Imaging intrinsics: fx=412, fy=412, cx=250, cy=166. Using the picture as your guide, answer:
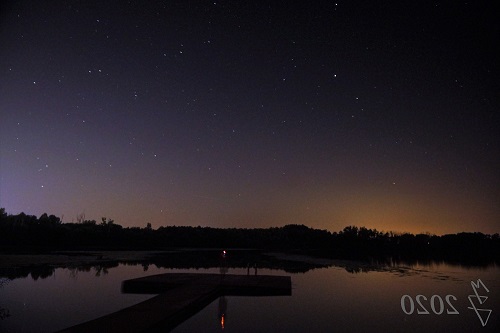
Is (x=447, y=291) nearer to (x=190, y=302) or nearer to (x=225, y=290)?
(x=225, y=290)

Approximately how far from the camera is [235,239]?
87375 millimetres

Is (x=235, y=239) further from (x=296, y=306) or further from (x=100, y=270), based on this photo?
(x=296, y=306)

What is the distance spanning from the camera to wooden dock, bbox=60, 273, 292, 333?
9.69 m

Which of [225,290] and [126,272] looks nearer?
[225,290]

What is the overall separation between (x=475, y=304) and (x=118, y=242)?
6498 centimetres

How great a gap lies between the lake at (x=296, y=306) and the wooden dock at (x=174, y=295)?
1.43ft

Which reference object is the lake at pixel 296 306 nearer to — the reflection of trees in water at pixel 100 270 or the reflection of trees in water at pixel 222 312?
the reflection of trees in water at pixel 222 312

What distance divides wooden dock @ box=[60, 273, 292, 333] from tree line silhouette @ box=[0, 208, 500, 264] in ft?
136

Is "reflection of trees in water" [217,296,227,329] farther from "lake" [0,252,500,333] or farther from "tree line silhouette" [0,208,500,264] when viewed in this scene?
"tree line silhouette" [0,208,500,264]

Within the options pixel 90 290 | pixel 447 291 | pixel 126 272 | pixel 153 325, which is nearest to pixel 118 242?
pixel 126 272

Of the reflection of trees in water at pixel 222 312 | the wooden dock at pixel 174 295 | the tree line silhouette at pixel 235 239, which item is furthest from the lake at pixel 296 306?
the tree line silhouette at pixel 235 239

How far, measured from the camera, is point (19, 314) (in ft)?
42.9
